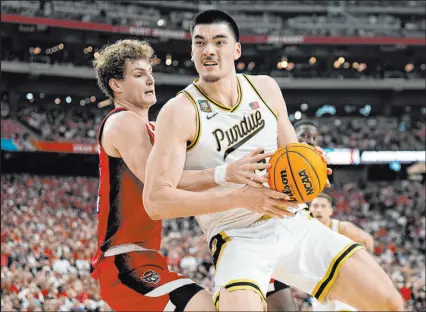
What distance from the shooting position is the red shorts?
4270 millimetres

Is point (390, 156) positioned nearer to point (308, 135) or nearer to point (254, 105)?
point (308, 135)

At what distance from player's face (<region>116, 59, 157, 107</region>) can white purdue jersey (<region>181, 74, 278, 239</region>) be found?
45cm

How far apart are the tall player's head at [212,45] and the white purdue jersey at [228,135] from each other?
19 centimetres

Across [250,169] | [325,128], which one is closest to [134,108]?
[250,169]

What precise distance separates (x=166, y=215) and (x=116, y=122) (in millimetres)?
865

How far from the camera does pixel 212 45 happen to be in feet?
14.9

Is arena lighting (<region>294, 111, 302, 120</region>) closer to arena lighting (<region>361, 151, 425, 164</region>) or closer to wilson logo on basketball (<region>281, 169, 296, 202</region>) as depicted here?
arena lighting (<region>361, 151, 425, 164</region>)

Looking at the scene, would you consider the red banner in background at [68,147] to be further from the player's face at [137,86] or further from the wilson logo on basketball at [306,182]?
the wilson logo on basketball at [306,182]

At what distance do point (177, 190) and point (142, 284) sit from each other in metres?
0.73

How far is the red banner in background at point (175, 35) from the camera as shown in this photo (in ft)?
107

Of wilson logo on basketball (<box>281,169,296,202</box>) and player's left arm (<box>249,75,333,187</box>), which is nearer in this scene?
wilson logo on basketball (<box>281,169,296,202</box>)

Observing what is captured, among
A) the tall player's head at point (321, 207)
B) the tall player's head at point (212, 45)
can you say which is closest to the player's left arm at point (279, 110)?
the tall player's head at point (212, 45)

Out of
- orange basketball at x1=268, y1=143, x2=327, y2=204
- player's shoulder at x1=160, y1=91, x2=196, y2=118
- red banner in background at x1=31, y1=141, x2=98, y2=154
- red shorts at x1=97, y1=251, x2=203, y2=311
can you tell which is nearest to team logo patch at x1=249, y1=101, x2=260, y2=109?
player's shoulder at x1=160, y1=91, x2=196, y2=118

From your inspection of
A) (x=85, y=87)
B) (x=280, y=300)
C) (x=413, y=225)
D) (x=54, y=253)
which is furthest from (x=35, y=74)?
(x=280, y=300)
